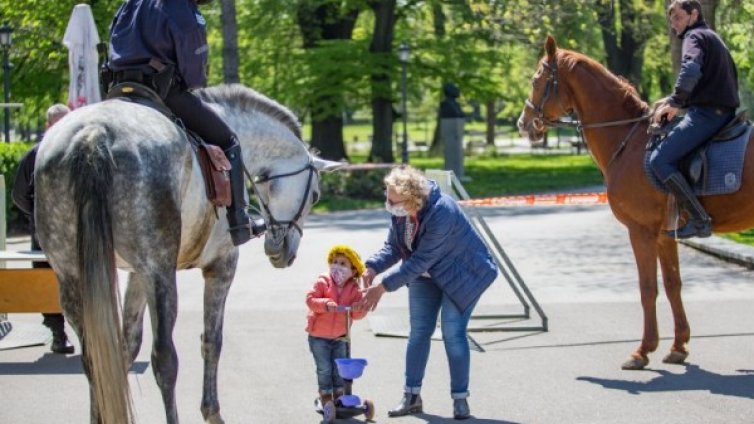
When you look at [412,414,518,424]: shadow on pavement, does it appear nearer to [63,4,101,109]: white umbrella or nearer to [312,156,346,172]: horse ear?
[312,156,346,172]: horse ear

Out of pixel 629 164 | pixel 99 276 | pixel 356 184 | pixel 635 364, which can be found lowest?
pixel 356 184

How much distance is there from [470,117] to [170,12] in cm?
9757

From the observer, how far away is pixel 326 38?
39.4 m

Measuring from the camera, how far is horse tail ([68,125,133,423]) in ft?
20.8

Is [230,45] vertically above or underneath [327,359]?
above

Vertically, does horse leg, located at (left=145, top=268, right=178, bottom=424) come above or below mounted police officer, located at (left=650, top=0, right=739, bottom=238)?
below

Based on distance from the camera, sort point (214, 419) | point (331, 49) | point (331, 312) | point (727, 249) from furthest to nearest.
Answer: point (331, 49)
point (727, 249)
point (331, 312)
point (214, 419)

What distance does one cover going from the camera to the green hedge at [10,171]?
22.5 metres

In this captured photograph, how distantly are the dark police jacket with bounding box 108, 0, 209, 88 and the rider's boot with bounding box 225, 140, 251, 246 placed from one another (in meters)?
0.49

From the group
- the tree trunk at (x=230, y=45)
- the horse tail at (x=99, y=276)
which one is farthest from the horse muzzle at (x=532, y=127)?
Answer: the tree trunk at (x=230, y=45)

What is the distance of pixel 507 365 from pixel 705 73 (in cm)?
280

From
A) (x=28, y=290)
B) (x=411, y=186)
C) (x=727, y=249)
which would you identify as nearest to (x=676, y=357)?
(x=411, y=186)

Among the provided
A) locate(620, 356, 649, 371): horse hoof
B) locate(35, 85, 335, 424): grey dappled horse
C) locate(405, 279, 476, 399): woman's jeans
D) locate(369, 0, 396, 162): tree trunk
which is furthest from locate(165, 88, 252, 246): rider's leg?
locate(369, 0, 396, 162): tree trunk

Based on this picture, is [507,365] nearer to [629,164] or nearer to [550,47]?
[629,164]
